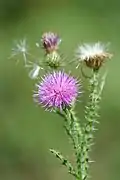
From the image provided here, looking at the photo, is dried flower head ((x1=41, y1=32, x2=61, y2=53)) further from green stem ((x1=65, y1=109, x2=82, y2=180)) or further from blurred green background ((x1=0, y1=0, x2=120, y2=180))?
blurred green background ((x1=0, y1=0, x2=120, y2=180))

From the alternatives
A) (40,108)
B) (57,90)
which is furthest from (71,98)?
(40,108)

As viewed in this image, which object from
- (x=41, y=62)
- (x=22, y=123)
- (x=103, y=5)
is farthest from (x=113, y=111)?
(x=41, y=62)

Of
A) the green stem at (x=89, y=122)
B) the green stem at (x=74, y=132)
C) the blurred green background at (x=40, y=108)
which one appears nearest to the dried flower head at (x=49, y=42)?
the green stem at (x=89, y=122)

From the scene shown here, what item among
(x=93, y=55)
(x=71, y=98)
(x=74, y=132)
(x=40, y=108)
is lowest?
(x=74, y=132)

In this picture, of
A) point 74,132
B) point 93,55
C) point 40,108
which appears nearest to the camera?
point 74,132

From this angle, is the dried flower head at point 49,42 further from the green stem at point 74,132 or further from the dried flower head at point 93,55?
the green stem at point 74,132

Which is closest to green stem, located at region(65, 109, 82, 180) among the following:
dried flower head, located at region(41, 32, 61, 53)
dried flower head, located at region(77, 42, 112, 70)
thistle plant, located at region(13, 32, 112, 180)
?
thistle plant, located at region(13, 32, 112, 180)

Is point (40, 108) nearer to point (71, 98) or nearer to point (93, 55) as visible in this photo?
point (93, 55)
